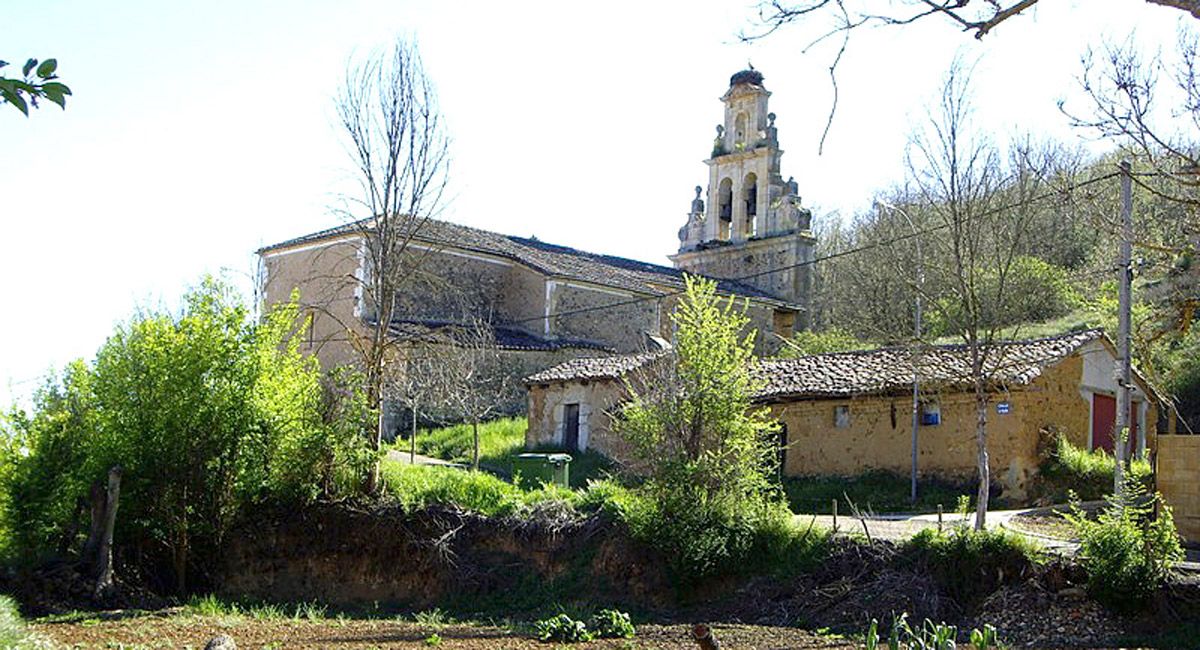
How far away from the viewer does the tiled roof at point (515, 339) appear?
31.9 metres

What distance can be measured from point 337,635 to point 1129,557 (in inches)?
349

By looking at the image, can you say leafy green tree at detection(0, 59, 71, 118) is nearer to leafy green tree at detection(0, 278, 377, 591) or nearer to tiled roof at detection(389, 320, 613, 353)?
leafy green tree at detection(0, 278, 377, 591)

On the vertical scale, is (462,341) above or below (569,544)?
above

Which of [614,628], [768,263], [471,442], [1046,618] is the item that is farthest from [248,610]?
[768,263]

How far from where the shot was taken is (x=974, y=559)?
14695mm

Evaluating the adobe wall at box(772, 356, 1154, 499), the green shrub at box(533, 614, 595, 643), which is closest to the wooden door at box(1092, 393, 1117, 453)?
the adobe wall at box(772, 356, 1154, 499)

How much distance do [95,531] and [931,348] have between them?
540 inches

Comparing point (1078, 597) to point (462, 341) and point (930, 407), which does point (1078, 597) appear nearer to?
point (930, 407)

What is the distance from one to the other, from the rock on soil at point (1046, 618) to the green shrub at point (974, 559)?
11.9 inches

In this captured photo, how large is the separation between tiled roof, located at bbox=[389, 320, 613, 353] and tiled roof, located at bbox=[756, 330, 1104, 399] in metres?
8.47

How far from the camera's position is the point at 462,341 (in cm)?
3241

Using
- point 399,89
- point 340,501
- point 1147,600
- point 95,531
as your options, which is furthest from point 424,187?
point 1147,600

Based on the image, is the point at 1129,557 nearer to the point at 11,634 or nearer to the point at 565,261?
the point at 11,634

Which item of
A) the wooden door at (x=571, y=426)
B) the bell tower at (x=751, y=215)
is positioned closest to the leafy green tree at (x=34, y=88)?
the wooden door at (x=571, y=426)
